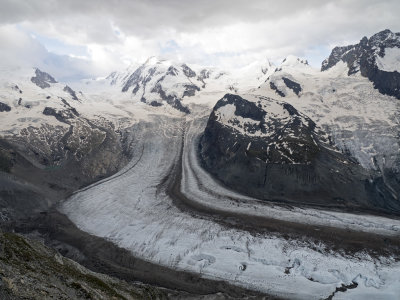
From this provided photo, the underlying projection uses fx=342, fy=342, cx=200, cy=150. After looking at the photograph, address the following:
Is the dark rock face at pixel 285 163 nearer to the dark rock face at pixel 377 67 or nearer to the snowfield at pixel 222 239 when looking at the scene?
the snowfield at pixel 222 239

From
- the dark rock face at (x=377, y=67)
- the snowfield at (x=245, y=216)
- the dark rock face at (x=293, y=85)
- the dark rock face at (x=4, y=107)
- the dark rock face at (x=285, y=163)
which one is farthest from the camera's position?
the dark rock face at (x=4, y=107)

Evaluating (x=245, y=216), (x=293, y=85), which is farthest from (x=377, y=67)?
(x=245, y=216)

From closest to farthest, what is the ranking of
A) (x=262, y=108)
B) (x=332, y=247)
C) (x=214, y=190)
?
(x=332, y=247)
(x=214, y=190)
(x=262, y=108)

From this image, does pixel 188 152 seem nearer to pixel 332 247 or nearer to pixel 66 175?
pixel 66 175

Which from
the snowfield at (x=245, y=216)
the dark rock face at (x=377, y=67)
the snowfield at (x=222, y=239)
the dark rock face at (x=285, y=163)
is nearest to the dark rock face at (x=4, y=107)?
the snowfield at (x=245, y=216)

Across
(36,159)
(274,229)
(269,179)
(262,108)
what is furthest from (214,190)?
(36,159)
